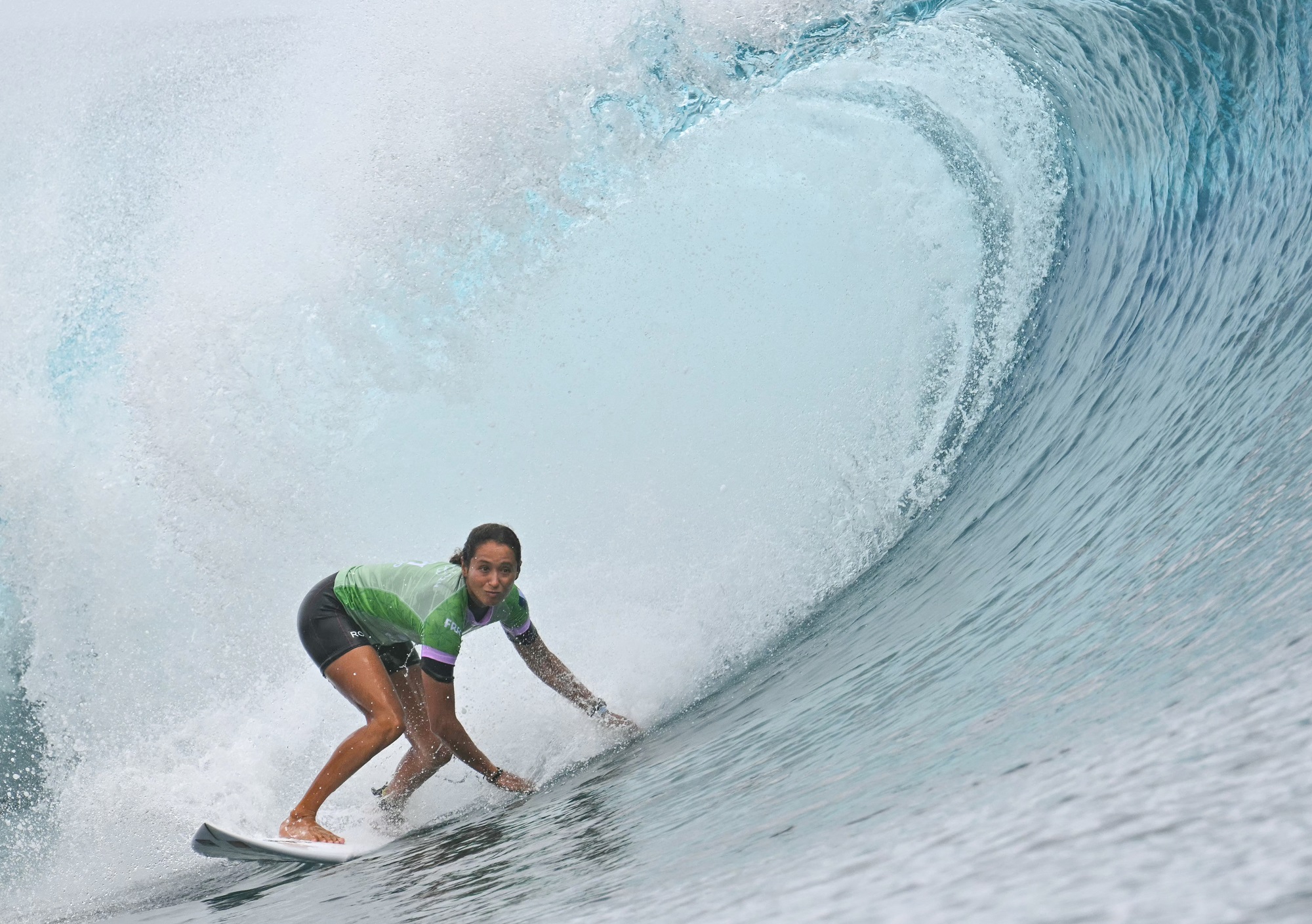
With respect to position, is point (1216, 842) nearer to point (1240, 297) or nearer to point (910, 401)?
point (1240, 297)

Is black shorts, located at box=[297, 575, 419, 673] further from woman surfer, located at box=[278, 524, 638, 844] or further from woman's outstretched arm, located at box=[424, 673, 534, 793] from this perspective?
woman's outstretched arm, located at box=[424, 673, 534, 793]

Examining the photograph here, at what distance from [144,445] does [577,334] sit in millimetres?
3504

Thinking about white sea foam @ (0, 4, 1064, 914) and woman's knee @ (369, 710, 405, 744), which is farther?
white sea foam @ (0, 4, 1064, 914)

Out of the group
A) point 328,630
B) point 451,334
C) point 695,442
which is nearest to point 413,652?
point 328,630

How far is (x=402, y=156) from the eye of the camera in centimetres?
857

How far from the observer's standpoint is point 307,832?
3.95 metres

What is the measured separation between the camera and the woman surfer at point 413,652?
12.9ft

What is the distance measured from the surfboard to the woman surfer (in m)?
0.08

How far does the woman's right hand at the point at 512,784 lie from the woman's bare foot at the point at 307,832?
56 centimetres

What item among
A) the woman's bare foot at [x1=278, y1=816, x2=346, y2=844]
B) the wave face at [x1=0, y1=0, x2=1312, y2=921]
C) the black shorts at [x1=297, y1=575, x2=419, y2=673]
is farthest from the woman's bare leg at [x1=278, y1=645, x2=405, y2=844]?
the wave face at [x1=0, y1=0, x2=1312, y2=921]

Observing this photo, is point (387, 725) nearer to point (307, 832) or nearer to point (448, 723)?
point (448, 723)

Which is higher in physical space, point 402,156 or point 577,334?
point 402,156

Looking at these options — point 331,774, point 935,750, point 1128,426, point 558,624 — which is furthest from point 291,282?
point 935,750

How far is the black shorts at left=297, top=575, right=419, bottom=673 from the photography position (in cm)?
425
